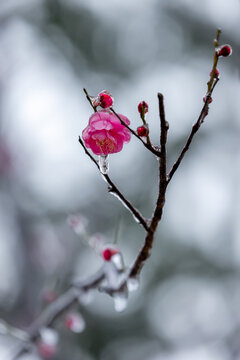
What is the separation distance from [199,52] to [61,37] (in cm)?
222

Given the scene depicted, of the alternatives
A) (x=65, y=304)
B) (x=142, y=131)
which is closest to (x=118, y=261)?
(x=65, y=304)

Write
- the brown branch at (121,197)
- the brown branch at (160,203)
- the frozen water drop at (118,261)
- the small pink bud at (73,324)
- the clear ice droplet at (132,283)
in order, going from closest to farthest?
the brown branch at (160,203) → the brown branch at (121,197) → the clear ice droplet at (132,283) → the frozen water drop at (118,261) → the small pink bud at (73,324)

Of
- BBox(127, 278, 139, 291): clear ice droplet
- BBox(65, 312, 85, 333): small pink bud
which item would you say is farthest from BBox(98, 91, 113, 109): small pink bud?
BBox(65, 312, 85, 333): small pink bud

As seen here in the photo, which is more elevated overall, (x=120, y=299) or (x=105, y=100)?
(x=105, y=100)

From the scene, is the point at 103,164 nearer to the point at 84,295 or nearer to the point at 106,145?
the point at 106,145

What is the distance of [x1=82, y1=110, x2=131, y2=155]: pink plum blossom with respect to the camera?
1.02 m

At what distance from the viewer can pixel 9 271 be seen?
511cm

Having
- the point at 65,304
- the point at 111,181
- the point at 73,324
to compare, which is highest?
the point at 111,181

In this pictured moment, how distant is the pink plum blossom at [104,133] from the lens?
102 cm

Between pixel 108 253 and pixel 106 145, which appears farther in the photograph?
pixel 108 253

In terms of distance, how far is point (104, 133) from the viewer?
103 centimetres

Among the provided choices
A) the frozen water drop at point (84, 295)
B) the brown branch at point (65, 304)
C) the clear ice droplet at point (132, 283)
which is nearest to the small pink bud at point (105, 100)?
the clear ice droplet at point (132, 283)

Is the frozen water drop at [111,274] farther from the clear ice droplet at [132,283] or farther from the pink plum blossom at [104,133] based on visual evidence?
the pink plum blossom at [104,133]

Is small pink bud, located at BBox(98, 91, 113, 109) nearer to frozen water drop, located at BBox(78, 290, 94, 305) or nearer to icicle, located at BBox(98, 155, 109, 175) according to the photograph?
icicle, located at BBox(98, 155, 109, 175)
